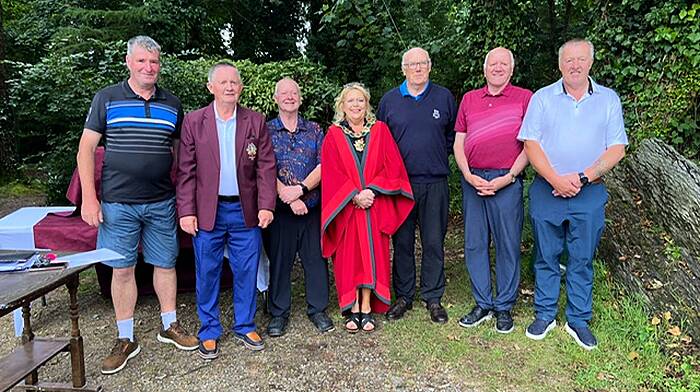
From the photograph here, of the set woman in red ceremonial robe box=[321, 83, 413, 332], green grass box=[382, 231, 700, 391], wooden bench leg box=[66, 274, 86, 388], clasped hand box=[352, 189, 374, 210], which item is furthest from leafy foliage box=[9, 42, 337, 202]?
wooden bench leg box=[66, 274, 86, 388]

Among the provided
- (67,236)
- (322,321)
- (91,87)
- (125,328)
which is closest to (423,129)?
(322,321)

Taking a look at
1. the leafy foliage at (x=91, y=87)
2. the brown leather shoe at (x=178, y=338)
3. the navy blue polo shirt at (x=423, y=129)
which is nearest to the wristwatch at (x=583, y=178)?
the navy blue polo shirt at (x=423, y=129)

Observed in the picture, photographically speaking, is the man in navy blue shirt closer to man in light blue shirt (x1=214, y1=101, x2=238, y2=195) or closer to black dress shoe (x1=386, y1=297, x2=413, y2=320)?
black dress shoe (x1=386, y1=297, x2=413, y2=320)

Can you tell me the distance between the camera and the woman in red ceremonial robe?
342 centimetres

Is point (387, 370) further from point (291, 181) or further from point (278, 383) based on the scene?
point (291, 181)

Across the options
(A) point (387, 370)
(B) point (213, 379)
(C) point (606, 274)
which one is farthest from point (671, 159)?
(B) point (213, 379)

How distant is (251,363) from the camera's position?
320 cm

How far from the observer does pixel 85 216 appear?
3035 millimetres

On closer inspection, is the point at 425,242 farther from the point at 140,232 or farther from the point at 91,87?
the point at 91,87

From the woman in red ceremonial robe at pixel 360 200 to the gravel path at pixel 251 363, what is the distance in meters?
0.30

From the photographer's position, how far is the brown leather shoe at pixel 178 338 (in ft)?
11.0

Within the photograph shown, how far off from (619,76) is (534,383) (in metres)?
3.35

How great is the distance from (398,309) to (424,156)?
3.54 ft

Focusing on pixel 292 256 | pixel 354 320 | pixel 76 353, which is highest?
pixel 292 256
